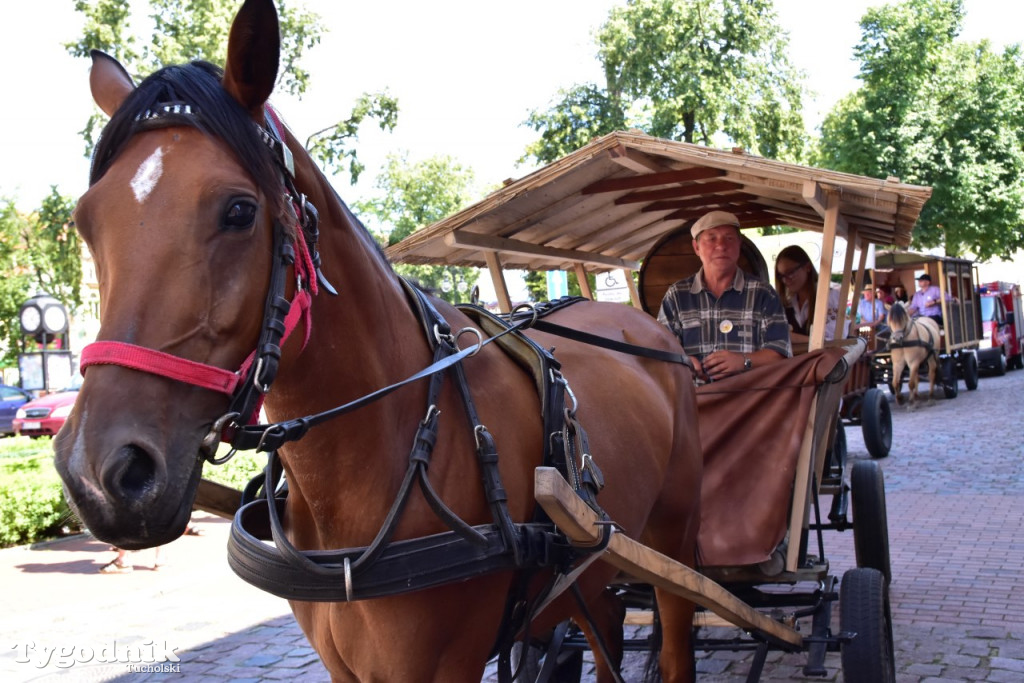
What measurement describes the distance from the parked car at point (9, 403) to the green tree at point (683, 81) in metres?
15.3

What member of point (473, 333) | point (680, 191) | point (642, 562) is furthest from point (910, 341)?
point (473, 333)

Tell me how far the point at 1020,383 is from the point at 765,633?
2070 cm

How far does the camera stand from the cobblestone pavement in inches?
196

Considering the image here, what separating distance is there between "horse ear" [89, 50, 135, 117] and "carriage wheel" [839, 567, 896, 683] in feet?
10.8

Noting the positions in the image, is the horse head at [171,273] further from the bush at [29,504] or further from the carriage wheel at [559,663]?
the bush at [29,504]

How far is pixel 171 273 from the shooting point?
64.5 inches

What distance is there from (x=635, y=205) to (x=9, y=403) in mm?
23034

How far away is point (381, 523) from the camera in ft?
6.95

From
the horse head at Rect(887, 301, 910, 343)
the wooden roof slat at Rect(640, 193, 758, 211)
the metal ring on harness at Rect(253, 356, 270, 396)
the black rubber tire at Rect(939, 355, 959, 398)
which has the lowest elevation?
the black rubber tire at Rect(939, 355, 959, 398)

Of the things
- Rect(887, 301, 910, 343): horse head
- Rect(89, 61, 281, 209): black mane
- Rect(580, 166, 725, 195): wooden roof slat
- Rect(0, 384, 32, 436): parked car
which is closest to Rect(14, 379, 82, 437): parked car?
Rect(0, 384, 32, 436): parked car

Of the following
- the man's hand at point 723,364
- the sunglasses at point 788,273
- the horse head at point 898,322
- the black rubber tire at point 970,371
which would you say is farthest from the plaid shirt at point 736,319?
the black rubber tire at point 970,371

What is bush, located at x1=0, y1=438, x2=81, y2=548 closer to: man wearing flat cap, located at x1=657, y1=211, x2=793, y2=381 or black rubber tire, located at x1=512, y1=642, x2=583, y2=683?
black rubber tire, located at x1=512, y1=642, x2=583, y2=683

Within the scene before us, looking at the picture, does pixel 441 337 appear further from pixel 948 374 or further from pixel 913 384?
pixel 948 374

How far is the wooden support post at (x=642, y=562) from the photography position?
6.77 feet
